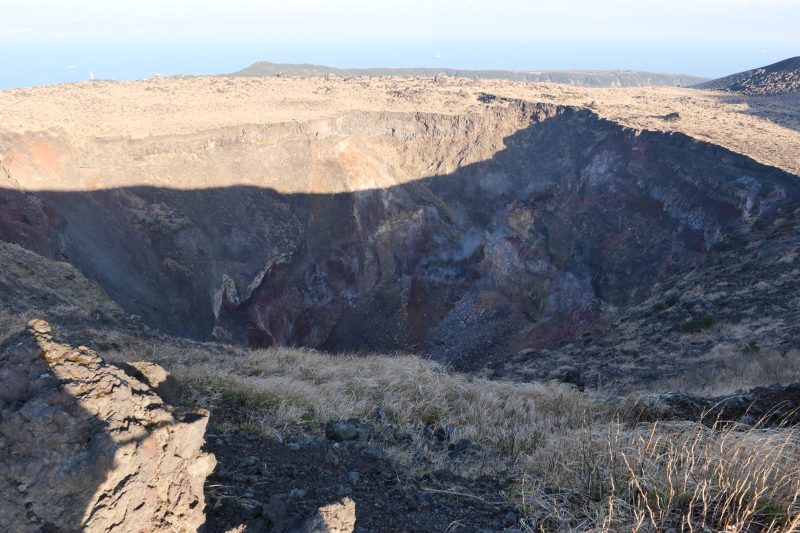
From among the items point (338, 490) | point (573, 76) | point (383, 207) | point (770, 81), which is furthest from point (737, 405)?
point (573, 76)

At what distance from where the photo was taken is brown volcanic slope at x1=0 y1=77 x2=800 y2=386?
21156mm

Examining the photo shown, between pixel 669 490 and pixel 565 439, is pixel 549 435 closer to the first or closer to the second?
pixel 565 439

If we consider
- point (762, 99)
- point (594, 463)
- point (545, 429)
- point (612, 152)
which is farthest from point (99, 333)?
point (762, 99)

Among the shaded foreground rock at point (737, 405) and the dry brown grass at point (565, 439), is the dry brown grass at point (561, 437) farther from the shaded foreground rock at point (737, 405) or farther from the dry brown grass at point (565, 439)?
the shaded foreground rock at point (737, 405)

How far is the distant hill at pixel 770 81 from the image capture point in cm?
4062

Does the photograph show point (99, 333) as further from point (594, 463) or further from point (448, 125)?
point (448, 125)

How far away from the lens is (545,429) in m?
5.67

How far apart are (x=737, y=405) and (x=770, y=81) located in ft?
158

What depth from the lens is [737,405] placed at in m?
Result: 6.05

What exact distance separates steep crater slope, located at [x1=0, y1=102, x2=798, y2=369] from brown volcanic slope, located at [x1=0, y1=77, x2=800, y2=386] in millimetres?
82

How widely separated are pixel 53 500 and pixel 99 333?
907 cm

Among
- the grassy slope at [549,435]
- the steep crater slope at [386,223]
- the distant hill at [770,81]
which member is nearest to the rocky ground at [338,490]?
the grassy slope at [549,435]

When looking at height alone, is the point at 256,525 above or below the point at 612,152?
below

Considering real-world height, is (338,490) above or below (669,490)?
below
